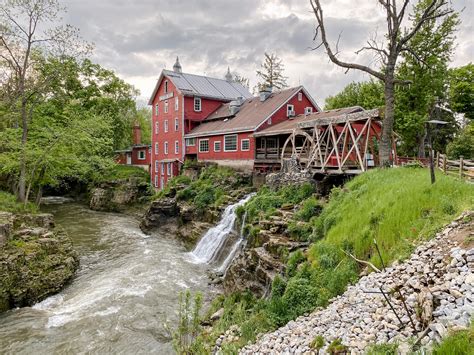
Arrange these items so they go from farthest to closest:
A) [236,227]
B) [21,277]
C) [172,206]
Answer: [172,206] < [236,227] < [21,277]

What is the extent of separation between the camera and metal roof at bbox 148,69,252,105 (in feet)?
109

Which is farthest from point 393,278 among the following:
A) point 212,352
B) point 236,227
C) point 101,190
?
point 101,190

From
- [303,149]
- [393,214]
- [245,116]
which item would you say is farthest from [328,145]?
[245,116]

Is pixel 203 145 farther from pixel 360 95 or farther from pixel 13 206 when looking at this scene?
pixel 360 95

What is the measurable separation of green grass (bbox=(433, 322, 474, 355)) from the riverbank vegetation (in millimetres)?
3032

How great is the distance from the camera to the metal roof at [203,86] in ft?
109

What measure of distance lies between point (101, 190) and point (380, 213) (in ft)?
106

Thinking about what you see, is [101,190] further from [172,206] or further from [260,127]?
[260,127]

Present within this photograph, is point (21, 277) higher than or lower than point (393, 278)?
lower

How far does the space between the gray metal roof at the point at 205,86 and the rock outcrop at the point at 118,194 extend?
11.9 metres

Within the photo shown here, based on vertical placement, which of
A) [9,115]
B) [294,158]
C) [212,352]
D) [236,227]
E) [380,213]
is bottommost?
[212,352]

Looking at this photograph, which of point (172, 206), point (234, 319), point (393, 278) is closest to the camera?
point (393, 278)

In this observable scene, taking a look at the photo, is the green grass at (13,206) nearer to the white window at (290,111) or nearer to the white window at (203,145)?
the white window at (203,145)

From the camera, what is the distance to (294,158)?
725 inches
